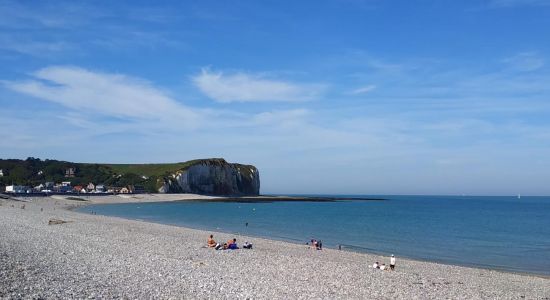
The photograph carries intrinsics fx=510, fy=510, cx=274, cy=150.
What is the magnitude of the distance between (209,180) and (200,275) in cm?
12440

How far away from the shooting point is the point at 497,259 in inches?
1167

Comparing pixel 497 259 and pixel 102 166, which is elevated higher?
pixel 102 166

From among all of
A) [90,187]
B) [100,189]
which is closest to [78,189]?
[90,187]

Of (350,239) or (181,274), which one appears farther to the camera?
(350,239)

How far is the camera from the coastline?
11.6 m

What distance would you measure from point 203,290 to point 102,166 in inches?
5950

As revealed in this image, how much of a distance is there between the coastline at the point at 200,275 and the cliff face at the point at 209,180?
353 ft

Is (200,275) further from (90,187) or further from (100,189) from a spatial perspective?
(90,187)

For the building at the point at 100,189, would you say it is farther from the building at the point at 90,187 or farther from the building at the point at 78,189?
the building at the point at 78,189

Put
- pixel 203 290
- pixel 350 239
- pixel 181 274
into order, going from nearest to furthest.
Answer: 1. pixel 203 290
2. pixel 181 274
3. pixel 350 239

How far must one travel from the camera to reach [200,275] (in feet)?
48.1

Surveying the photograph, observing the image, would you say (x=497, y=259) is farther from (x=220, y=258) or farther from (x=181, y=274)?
(x=181, y=274)

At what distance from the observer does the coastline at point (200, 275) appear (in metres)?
11.6

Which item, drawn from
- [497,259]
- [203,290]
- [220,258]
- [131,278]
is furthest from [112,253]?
[497,259]
